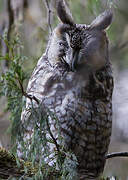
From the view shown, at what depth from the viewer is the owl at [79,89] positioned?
255cm

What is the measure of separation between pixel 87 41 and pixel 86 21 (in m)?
2.46

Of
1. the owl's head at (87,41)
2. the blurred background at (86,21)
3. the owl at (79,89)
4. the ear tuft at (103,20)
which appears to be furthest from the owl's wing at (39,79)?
the blurred background at (86,21)

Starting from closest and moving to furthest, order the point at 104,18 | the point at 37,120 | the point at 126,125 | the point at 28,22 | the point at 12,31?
the point at 37,120 → the point at 104,18 → the point at 12,31 → the point at 126,125 → the point at 28,22

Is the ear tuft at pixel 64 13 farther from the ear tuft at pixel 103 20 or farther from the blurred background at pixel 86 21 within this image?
the blurred background at pixel 86 21

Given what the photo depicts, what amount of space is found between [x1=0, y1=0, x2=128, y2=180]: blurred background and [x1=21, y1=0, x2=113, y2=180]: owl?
0.92 m

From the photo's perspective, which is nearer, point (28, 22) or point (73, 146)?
point (73, 146)

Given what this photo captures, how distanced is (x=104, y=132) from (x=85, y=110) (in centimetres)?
25

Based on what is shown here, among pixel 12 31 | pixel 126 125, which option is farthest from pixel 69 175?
pixel 126 125

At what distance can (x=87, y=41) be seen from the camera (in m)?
2.45

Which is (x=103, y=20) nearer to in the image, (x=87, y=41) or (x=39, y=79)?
(x=87, y=41)

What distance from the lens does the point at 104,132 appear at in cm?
271

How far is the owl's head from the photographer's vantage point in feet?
7.86

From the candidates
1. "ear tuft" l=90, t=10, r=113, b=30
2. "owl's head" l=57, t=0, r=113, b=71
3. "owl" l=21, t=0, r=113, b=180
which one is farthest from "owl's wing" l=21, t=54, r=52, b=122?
"ear tuft" l=90, t=10, r=113, b=30

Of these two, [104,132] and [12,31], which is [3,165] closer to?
[104,132]
